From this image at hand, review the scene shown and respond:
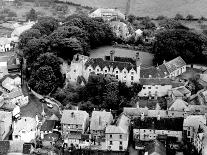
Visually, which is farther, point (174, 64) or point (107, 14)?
point (107, 14)

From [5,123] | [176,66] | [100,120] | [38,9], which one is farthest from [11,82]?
[38,9]

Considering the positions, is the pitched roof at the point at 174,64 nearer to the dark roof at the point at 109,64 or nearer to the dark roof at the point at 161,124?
the dark roof at the point at 109,64

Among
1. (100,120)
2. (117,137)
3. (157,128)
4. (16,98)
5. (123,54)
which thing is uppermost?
(123,54)

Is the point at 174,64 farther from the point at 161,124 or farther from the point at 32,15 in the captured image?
the point at 32,15

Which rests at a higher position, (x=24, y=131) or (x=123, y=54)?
(x=123, y=54)

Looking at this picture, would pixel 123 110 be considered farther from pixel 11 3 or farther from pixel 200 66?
pixel 11 3

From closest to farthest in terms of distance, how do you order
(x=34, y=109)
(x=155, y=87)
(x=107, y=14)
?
1. (x=155, y=87)
2. (x=34, y=109)
3. (x=107, y=14)

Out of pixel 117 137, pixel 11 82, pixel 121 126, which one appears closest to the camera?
pixel 117 137

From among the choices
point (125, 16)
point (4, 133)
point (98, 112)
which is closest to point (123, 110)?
point (98, 112)
